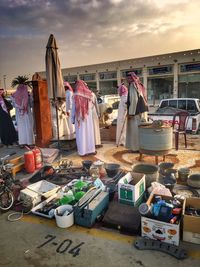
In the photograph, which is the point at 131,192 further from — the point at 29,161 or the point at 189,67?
the point at 189,67

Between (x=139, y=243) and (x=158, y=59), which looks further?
(x=158, y=59)

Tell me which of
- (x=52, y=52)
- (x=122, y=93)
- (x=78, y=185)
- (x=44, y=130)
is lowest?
(x=78, y=185)

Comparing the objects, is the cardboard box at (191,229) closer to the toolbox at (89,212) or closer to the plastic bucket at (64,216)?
the toolbox at (89,212)

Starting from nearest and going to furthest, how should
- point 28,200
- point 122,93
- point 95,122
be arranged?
1. point 28,200
2. point 95,122
3. point 122,93

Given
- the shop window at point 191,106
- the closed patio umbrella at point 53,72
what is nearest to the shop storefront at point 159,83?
the shop window at point 191,106

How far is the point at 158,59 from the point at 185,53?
2923 millimetres

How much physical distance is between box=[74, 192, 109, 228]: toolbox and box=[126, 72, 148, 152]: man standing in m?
3.37

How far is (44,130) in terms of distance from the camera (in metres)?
7.77

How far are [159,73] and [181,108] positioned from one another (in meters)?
16.1

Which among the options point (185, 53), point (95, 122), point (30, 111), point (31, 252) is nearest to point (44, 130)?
point (30, 111)

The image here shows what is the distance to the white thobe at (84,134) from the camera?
22.7 feet

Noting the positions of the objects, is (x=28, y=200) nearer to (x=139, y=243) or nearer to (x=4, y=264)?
(x=4, y=264)

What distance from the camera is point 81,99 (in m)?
6.78

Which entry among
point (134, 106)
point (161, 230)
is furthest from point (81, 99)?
point (161, 230)
